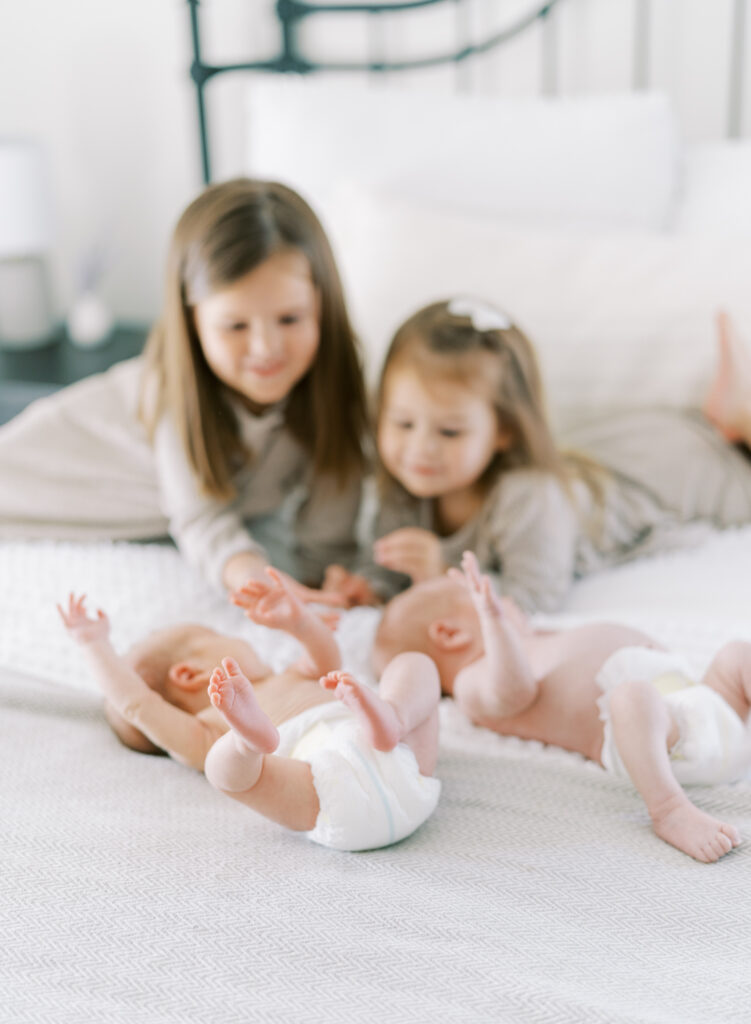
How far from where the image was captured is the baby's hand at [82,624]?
84 cm

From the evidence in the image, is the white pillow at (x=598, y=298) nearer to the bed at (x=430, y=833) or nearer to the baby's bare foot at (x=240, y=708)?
the bed at (x=430, y=833)

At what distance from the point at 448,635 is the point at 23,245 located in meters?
1.43

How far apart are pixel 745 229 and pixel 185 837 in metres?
1.17

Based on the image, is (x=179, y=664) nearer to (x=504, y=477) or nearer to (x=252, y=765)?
(x=252, y=765)

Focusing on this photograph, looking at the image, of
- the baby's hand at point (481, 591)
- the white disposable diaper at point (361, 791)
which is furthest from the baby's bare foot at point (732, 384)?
the white disposable diaper at point (361, 791)

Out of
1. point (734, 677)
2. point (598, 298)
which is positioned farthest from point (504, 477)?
point (734, 677)

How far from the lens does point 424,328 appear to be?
3.94 feet

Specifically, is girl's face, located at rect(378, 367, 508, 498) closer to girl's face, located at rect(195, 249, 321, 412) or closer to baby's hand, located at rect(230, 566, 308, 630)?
girl's face, located at rect(195, 249, 321, 412)

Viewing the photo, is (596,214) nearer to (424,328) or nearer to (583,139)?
(583,139)

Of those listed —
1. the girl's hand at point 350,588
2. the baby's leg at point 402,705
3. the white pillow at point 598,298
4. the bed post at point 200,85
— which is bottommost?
the girl's hand at point 350,588

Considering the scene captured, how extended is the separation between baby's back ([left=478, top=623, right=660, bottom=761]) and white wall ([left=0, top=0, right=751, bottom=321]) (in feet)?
4.32

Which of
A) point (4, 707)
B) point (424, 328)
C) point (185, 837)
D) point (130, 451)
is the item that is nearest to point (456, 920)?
point (185, 837)

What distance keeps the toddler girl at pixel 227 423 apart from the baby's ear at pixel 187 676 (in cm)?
24

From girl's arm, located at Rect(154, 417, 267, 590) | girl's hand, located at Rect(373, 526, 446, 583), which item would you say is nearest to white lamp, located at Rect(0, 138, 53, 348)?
girl's arm, located at Rect(154, 417, 267, 590)
